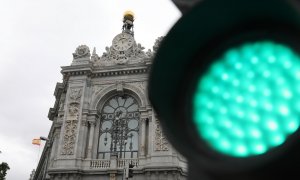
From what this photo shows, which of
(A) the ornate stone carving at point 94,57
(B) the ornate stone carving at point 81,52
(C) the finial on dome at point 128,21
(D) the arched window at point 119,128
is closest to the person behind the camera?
(D) the arched window at point 119,128

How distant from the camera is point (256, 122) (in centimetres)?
112

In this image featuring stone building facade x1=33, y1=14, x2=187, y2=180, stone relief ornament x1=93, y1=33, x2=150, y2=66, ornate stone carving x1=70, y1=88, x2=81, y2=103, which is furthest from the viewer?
stone relief ornament x1=93, y1=33, x2=150, y2=66

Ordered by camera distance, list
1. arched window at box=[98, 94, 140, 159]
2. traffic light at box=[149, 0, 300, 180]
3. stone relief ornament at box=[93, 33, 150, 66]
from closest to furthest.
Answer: traffic light at box=[149, 0, 300, 180], arched window at box=[98, 94, 140, 159], stone relief ornament at box=[93, 33, 150, 66]

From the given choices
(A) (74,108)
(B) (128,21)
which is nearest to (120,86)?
(A) (74,108)

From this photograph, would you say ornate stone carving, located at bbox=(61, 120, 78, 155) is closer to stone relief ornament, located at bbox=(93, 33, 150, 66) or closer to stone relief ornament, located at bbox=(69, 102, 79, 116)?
stone relief ornament, located at bbox=(69, 102, 79, 116)

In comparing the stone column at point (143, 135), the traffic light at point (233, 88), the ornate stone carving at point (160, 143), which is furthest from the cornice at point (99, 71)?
the traffic light at point (233, 88)

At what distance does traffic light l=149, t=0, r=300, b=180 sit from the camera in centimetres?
102

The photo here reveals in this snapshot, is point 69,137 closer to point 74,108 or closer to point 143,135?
point 74,108

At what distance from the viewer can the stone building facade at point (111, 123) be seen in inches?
874

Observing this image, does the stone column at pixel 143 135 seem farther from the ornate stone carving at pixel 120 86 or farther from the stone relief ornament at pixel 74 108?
the stone relief ornament at pixel 74 108

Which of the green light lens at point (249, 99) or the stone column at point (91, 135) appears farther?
the stone column at point (91, 135)

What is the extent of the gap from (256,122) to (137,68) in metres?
24.0

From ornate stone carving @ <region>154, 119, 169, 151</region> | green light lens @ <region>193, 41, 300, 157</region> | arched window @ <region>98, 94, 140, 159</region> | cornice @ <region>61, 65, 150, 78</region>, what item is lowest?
green light lens @ <region>193, 41, 300, 157</region>

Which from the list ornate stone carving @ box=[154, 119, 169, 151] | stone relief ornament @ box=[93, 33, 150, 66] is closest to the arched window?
ornate stone carving @ box=[154, 119, 169, 151]
